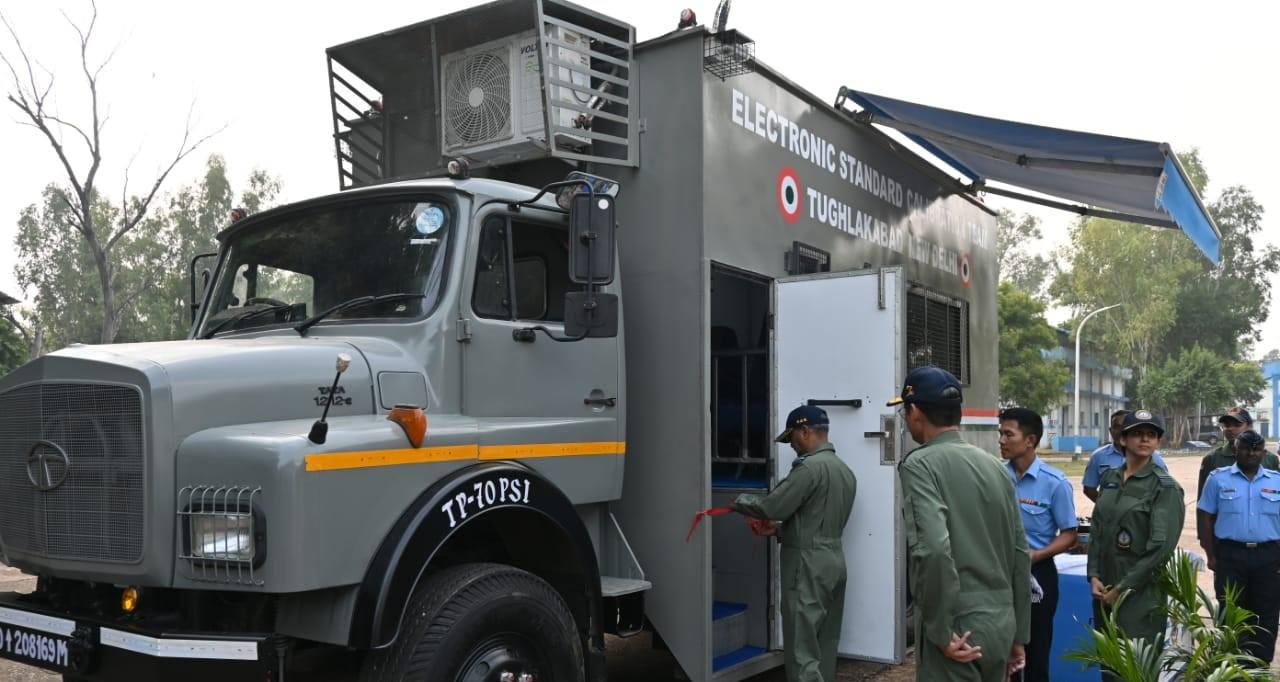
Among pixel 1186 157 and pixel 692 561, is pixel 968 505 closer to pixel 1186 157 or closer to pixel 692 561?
pixel 692 561

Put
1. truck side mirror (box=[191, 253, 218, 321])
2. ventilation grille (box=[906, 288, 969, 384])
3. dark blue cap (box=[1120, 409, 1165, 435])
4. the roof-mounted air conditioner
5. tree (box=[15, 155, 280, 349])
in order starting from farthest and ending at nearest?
tree (box=[15, 155, 280, 349])
ventilation grille (box=[906, 288, 969, 384])
truck side mirror (box=[191, 253, 218, 321])
the roof-mounted air conditioner
dark blue cap (box=[1120, 409, 1165, 435])

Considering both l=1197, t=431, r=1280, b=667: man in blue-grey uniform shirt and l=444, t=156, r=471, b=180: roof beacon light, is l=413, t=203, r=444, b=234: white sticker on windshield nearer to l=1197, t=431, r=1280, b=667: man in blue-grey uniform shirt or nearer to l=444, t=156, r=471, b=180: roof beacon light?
l=444, t=156, r=471, b=180: roof beacon light

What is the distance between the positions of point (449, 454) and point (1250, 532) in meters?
5.06

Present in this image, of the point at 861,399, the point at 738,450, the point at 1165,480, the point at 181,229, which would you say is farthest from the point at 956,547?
the point at 181,229

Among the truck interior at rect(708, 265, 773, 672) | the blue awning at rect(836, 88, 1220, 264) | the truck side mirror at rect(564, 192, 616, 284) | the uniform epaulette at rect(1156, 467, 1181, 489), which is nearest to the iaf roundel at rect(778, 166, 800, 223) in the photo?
the truck interior at rect(708, 265, 773, 672)

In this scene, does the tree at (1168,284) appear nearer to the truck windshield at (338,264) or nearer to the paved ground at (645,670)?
the paved ground at (645,670)

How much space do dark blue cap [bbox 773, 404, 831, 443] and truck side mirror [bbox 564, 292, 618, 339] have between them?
1.42 meters

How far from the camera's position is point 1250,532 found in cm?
616

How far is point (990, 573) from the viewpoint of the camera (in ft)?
10.9

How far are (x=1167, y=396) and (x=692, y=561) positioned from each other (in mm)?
52556

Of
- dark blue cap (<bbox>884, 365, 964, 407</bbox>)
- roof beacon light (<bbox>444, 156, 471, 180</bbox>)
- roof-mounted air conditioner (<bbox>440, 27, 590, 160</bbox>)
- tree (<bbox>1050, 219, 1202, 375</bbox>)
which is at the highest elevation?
tree (<bbox>1050, 219, 1202, 375</bbox>)

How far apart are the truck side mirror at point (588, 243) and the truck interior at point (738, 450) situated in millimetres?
1011

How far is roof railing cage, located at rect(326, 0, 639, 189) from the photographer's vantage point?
4.91 m

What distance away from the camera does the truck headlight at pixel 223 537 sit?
3.28 metres
